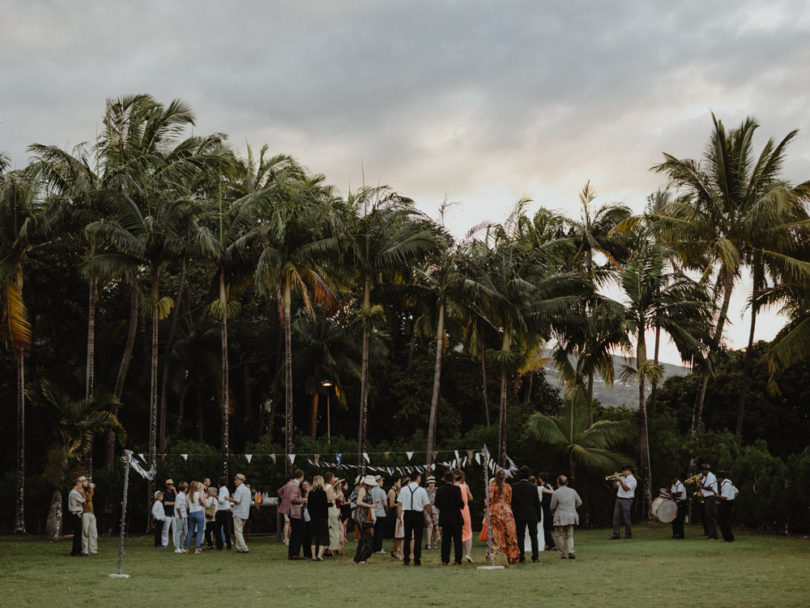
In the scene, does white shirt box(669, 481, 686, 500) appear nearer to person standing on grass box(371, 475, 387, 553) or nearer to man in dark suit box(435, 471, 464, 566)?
person standing on grass box(371, 475, 387, 553)

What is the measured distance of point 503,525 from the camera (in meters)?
15.6

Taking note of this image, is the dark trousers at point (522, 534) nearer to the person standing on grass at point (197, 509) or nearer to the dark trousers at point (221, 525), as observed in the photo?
the person standing on grass at point (197, 509)

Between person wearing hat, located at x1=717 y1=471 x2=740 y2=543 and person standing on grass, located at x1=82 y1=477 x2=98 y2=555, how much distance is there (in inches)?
535

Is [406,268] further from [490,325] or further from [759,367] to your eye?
[759,367]

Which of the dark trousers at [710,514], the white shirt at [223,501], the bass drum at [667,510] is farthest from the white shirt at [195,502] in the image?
the dark trousers at [710,514]

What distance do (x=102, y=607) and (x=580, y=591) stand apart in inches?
230

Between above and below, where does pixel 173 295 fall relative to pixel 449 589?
above

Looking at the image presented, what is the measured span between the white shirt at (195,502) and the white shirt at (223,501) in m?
1.11

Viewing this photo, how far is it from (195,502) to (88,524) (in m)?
2.26

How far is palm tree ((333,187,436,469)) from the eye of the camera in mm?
28219

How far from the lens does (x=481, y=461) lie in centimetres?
2917

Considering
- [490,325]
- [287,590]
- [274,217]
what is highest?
[274,217]

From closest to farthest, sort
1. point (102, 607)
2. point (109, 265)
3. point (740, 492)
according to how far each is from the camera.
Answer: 1. point (102, 607)
2. point (740, 492)
3. point (109, 265)

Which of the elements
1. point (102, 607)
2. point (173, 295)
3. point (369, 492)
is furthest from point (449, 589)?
point (173, 295)
